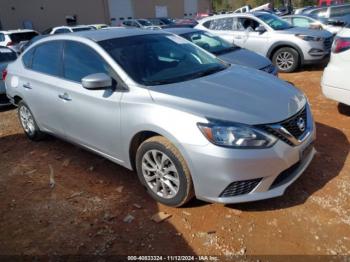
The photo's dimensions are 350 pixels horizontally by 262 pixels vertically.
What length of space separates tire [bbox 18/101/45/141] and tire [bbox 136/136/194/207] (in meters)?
2.42

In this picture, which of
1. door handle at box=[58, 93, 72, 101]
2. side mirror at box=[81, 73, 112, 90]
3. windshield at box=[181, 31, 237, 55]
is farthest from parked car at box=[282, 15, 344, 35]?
side mirror at box=[81, 73, 112, 90]

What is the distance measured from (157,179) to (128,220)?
0.47 meters

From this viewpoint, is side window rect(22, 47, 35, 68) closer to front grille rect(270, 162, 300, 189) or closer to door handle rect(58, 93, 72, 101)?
door handle rect(58, 93, 72, 101)

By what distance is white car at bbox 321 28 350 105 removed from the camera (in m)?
4.68

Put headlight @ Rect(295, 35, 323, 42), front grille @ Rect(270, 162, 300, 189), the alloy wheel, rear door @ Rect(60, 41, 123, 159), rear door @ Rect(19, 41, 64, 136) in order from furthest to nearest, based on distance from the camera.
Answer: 1. headlight @ Rect(295, 35, 323, 42)
2. rear door @ Rect(19, 41, 64, 136)
3. rear door @ Rect(60, 41, 123, 159)
4. the alloy wheel
5. front grille @ Rect(270, 162, 300, 189)

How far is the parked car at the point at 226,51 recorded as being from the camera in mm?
6691

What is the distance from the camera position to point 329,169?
3.80m

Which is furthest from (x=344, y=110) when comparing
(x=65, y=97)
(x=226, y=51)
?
(x=65, y=97)

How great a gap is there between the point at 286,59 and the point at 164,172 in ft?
22.6

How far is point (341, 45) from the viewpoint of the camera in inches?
189

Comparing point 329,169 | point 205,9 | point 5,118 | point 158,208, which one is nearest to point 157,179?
point 158,208

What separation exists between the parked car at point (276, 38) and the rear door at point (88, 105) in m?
6.23

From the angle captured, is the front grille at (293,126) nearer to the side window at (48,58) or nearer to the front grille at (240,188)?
the front grille at (240,188)

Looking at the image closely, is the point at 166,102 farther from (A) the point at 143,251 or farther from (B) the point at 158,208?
(A) the point at 143,251
